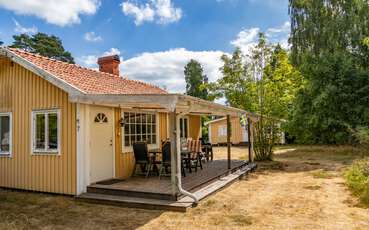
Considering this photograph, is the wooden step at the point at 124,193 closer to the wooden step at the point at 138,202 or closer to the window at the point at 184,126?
the wooden step at the point at 138,202

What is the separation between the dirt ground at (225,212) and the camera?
511cm

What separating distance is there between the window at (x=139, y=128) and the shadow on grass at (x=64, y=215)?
2.46 metres

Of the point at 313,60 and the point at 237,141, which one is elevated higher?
the point at 313,60

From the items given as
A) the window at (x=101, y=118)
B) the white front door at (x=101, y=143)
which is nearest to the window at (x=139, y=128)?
the white front door at (x=101, y=143)

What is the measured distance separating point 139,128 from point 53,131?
2661mm

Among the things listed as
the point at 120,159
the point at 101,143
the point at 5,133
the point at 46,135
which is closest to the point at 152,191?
the point at 101,143

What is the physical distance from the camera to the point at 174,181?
623 cm

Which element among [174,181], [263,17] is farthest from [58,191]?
[263,17]

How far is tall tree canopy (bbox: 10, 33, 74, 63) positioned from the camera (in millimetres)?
36969

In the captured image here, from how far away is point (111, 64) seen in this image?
1209 centimetres

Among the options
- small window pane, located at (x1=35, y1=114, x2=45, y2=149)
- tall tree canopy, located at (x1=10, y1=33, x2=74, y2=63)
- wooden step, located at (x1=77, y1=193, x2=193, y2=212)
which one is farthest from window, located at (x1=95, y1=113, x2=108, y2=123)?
tall tree canopy, located at (x1=10, y1=33, x2=74, y2=63)

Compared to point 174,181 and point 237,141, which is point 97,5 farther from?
point 237,141

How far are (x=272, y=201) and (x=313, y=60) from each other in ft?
46.2

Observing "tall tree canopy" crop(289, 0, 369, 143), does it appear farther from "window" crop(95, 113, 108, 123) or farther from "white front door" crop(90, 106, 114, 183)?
"window" crop(95, 113, 108, 123)
